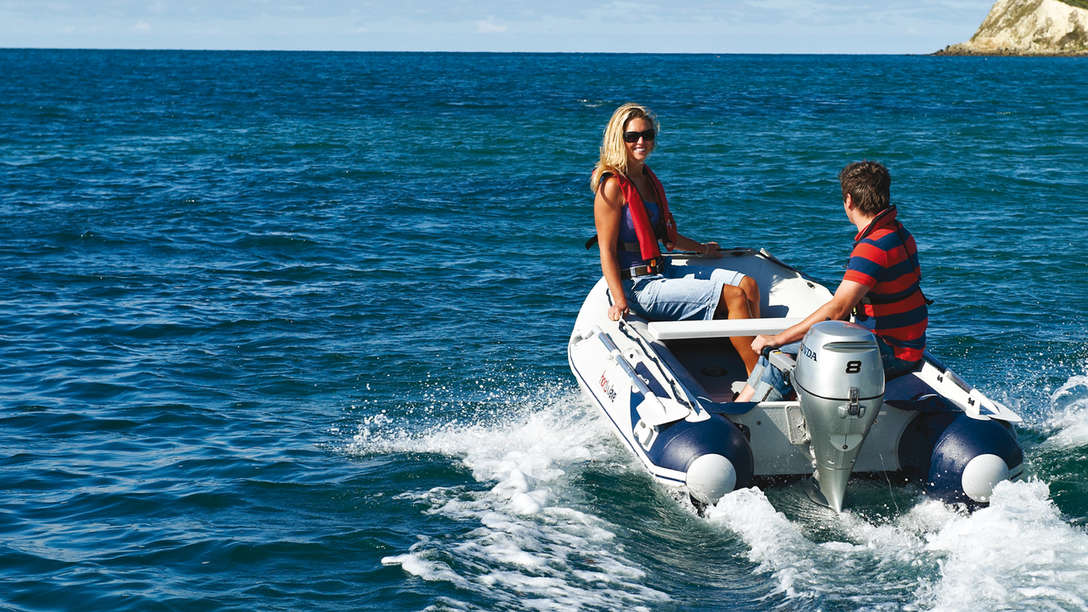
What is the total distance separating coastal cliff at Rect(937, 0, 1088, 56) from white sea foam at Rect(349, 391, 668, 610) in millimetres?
121388

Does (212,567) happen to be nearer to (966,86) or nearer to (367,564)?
(367,564)

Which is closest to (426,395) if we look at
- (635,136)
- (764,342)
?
(635,136)

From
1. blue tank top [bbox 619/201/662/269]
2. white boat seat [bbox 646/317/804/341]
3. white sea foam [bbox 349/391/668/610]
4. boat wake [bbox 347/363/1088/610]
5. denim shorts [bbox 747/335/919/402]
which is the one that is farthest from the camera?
blue tank top [bbox 619/201/662/269]

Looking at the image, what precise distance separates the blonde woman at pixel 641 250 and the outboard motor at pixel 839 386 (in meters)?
1.47

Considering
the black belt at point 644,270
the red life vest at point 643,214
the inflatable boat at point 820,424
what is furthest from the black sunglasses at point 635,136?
the inflatable boat at point 820,424

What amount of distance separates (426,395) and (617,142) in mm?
2747

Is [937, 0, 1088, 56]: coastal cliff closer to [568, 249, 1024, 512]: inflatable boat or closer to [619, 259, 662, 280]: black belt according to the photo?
[619, 259, 662, 280]: black belt

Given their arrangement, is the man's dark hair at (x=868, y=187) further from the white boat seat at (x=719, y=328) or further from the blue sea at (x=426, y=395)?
the blue sea at (x=426, y=395)

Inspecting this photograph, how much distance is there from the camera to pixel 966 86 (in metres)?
54.1

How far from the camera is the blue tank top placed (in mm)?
6648

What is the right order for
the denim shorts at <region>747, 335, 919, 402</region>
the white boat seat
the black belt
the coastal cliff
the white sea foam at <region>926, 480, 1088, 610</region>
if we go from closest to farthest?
the white sea foam at <region>926, 480, 1088, 610</region>
the denim shorts at <region>747, 335, 919, 402</region>
the white boat seat
the black belt
the coastal cliff

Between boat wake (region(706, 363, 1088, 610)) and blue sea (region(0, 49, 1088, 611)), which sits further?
blue sea (region(0, 49, 1088, 611))

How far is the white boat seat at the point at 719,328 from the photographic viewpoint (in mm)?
6125

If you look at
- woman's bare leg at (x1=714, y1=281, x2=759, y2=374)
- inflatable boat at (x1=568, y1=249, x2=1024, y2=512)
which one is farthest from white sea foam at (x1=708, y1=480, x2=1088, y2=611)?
woman's bare leg at (x1=714, y1=281, x2=759, y2=374)
